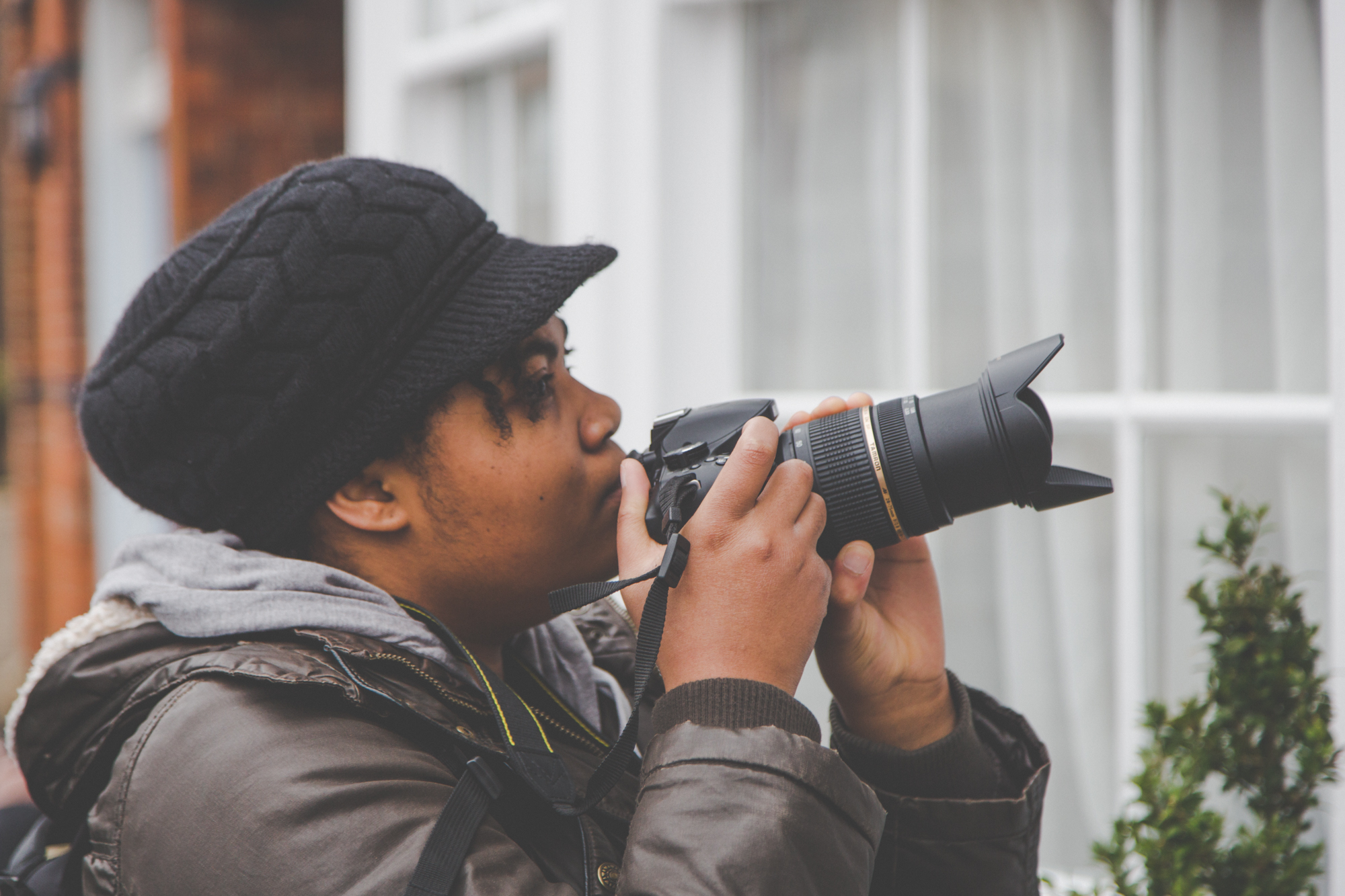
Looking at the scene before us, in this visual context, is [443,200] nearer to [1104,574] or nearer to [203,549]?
[203,549]

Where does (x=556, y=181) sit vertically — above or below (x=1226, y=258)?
above

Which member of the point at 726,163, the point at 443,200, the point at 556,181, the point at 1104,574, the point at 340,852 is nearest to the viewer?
the point at 340,852

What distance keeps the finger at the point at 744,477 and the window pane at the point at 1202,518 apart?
2.87ft

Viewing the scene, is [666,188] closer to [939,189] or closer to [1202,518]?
[939,189]

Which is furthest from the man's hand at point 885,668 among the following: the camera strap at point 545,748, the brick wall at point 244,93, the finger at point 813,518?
the brick wall at point 244,93

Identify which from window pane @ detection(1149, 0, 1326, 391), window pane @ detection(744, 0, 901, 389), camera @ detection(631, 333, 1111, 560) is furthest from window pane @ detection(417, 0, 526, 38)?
camera @ detection(631, 333, 1111, 560)

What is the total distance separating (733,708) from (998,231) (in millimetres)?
1176

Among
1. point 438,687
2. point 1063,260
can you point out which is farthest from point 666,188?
point 438,687

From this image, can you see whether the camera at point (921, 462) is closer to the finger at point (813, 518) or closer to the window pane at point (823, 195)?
the finger at point (813, 518)

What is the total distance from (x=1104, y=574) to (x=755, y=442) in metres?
0.96

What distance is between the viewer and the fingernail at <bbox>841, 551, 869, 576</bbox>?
3.78ft

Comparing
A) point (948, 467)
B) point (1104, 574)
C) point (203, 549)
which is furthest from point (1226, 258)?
point (203, 549)

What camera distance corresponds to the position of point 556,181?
2359 millimetres

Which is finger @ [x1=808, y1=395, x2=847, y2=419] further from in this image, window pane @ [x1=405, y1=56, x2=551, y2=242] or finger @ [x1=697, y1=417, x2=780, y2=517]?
window pane @ [x1=405, y1=56, x2=551, y2=242]
